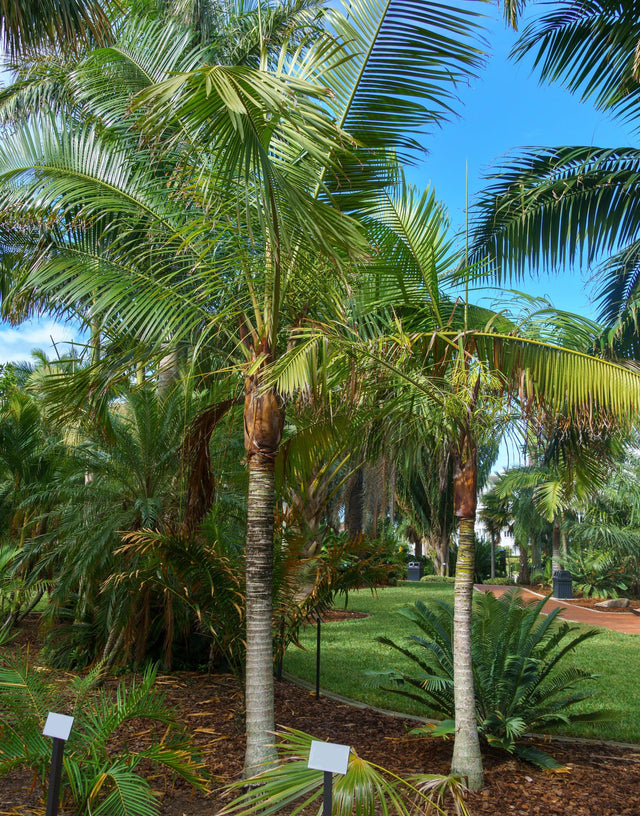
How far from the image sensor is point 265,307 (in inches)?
205

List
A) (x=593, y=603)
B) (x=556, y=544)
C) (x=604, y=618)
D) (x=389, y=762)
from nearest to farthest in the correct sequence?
(x=389, y=762) → (x=604, y=618) → (x=593, y=603) → (x=556, y=544)

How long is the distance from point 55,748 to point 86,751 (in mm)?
1550

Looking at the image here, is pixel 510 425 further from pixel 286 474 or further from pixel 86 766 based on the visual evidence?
pixel 86 766

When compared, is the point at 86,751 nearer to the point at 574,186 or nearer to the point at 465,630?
the point at 465,630

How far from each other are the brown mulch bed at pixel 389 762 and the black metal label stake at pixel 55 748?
1.19m

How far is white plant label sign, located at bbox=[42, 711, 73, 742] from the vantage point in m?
3.35

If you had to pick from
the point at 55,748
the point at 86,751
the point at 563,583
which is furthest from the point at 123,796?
the point at 563,583

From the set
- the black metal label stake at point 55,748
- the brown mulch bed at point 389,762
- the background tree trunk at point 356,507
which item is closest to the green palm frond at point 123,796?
the black metal label stake at point 55,748

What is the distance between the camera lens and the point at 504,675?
6.23 meters

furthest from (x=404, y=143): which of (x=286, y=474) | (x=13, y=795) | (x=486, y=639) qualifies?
(x=13, y=795)

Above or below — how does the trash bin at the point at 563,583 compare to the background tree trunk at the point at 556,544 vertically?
below

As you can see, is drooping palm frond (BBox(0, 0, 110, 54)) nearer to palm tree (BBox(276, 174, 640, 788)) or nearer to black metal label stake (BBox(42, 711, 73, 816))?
palm tree (BBox(276, 174, 640, 788))

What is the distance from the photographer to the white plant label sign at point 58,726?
3.35m

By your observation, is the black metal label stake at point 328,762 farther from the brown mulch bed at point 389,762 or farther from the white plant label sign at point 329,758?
the brown mulch bed at point 389,762
